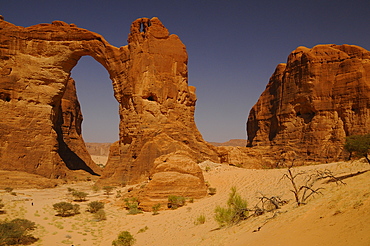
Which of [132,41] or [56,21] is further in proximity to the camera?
[56,21]

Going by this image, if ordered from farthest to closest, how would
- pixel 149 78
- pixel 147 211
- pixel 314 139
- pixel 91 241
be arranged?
pixel 314 139, pixel 149 78, pixel 147 211, pixel 91 241

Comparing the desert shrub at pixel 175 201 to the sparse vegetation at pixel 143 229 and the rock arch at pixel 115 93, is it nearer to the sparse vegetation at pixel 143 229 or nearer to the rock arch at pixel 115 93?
the sparse vegetation at pixel 143 229

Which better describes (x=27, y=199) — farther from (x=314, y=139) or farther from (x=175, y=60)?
(x=314, y=139)

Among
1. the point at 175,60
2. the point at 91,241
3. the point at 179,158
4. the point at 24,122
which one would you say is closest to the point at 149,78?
the point at 175,60

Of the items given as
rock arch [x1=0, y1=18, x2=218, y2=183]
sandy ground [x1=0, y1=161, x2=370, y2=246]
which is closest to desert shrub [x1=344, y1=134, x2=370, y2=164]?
sandy ground [x1=0, y1=161, x2=370, y2=246]

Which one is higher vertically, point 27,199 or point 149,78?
point 149,78

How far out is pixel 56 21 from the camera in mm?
31156

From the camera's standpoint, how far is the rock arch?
26438 mm

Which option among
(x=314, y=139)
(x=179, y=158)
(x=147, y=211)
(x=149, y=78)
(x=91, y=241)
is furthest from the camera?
(x=314, y=139)

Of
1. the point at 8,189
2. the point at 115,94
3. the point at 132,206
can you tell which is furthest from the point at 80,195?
the point at 115,94

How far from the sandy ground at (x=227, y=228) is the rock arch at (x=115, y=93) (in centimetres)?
402

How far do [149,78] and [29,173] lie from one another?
44.8 feet

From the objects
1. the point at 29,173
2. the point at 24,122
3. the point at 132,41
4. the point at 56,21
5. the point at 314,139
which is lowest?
the point at 29,173

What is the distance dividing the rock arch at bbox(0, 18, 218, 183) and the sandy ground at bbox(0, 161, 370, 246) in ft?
13.2
